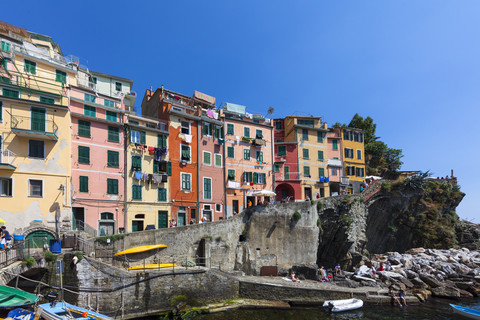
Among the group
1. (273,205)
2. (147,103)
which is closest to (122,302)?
(273,205)

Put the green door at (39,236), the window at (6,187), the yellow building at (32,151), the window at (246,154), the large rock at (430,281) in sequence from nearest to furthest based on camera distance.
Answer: the green door at (39,236)
the window at (6,187)
the yellow building at (32,151)
the large rock at (430,281)
the window at (246,154)

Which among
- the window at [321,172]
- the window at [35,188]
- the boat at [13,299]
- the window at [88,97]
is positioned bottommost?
the boat at [13,299]

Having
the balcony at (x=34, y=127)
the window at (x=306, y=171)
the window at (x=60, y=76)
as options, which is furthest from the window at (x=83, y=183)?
the window at (x=306, y=171)

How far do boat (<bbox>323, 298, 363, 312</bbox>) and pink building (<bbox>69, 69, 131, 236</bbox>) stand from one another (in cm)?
1881

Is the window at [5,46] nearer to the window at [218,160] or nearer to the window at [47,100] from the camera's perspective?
the window at [47,100]

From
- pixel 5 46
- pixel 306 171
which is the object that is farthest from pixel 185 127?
pixel 306 171

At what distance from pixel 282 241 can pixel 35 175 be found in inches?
907

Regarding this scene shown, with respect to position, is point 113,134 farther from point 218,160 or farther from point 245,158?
point 245,158

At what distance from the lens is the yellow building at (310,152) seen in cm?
4366

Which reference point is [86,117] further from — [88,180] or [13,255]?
[13,255]

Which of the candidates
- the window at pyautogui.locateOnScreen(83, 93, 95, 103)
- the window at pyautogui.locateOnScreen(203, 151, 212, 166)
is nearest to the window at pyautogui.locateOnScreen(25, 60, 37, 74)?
the window at pyautogui.locateOnScreen(83, 93, 95, 103)

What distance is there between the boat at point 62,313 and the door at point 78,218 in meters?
10.3

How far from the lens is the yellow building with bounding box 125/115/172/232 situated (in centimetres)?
3022

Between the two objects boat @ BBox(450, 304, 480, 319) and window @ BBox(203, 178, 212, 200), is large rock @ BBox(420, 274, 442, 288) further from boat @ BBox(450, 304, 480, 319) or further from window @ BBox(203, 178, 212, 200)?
window @ BBox(203, 178, 212, 200)
